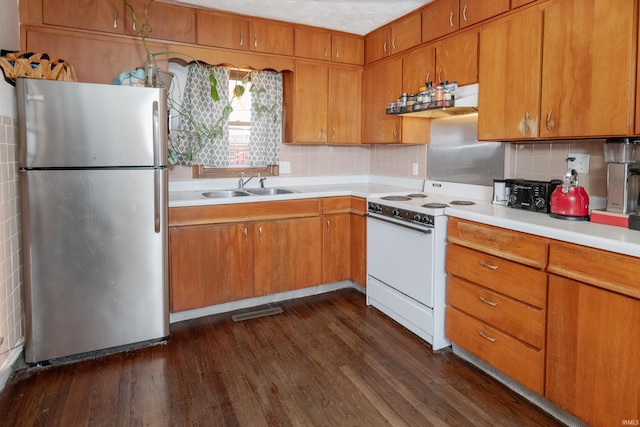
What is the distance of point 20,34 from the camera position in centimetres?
271

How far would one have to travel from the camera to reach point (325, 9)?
3.26 metres

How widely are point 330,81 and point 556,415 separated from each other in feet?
10.2

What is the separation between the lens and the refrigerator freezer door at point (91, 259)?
2.31m

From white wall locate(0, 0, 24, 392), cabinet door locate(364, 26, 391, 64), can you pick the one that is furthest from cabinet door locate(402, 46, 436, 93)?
white wall locate(0, 0, 24, 392)

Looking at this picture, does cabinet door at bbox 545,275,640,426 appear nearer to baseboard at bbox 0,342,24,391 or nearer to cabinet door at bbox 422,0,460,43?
cabinet door at bbox 422,0,460,43

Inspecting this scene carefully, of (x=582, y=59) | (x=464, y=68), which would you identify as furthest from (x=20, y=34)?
(x=582, y=59)

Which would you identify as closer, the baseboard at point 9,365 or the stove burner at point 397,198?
the baseboard at point 9,365

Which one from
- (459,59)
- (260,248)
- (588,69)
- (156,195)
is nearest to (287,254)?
(260,248)

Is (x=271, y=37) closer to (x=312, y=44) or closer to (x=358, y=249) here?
(x=312, y=44)

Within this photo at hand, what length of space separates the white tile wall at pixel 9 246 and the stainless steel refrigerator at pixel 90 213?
7 centimetres

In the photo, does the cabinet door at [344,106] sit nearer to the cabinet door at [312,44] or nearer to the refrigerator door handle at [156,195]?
the cabinet door at [312,44]

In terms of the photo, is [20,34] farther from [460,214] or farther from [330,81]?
[460,214]

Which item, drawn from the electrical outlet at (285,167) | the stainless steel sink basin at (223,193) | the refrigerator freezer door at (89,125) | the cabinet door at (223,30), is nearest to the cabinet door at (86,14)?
the cabinet door at (223,30)

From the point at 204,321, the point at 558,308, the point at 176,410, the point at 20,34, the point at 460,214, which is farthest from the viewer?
the point at 204,321
